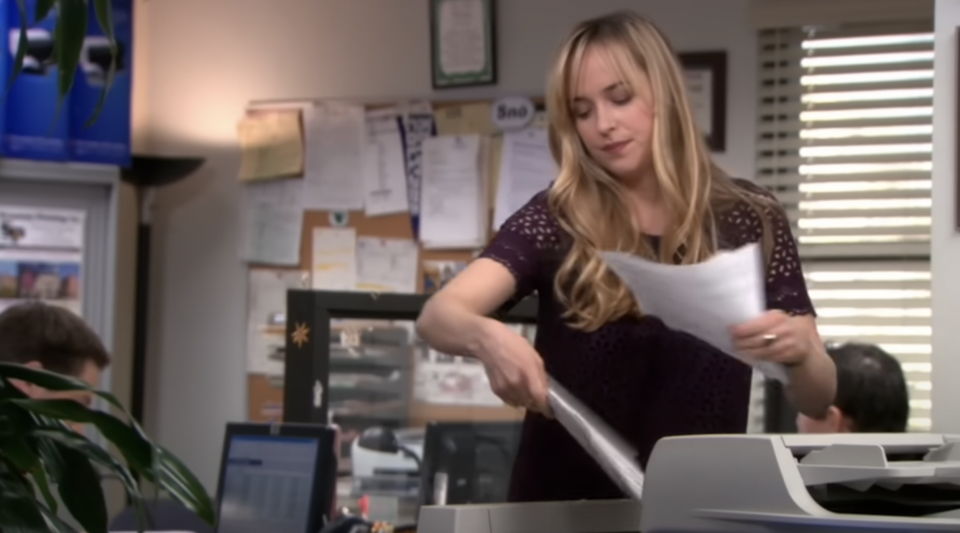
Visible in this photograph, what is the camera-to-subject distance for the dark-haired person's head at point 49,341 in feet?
7.69

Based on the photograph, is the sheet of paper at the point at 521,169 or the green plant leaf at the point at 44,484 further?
the sheet of paper at the point at 521,169

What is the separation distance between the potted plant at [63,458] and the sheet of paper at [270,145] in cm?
259

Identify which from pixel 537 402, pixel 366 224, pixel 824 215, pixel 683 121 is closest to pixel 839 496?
pixel 537 402

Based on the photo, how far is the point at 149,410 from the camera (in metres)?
3.73

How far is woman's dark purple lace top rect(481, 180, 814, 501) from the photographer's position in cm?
124

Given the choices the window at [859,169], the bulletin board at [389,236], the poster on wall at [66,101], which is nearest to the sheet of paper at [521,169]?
the bulletin board at [389,236]

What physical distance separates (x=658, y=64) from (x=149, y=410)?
9.09 feet

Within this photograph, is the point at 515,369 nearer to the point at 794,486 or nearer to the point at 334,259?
the point at 794,486

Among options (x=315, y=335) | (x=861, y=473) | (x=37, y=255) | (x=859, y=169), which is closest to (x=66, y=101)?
(x=37, y=255)

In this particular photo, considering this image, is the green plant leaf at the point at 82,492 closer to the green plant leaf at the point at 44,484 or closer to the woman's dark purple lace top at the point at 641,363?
the green plant leaf at the point at 44,484

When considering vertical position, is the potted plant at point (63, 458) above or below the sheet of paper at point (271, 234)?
below

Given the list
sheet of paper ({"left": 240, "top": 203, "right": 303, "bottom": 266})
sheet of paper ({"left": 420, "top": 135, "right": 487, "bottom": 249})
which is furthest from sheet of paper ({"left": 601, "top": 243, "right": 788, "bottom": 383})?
sheet of paper ({"left": 240, "top": 203, "right": 303, "bottom": 266})

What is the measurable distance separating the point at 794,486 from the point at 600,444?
195mm

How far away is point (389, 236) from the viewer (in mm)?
3518
